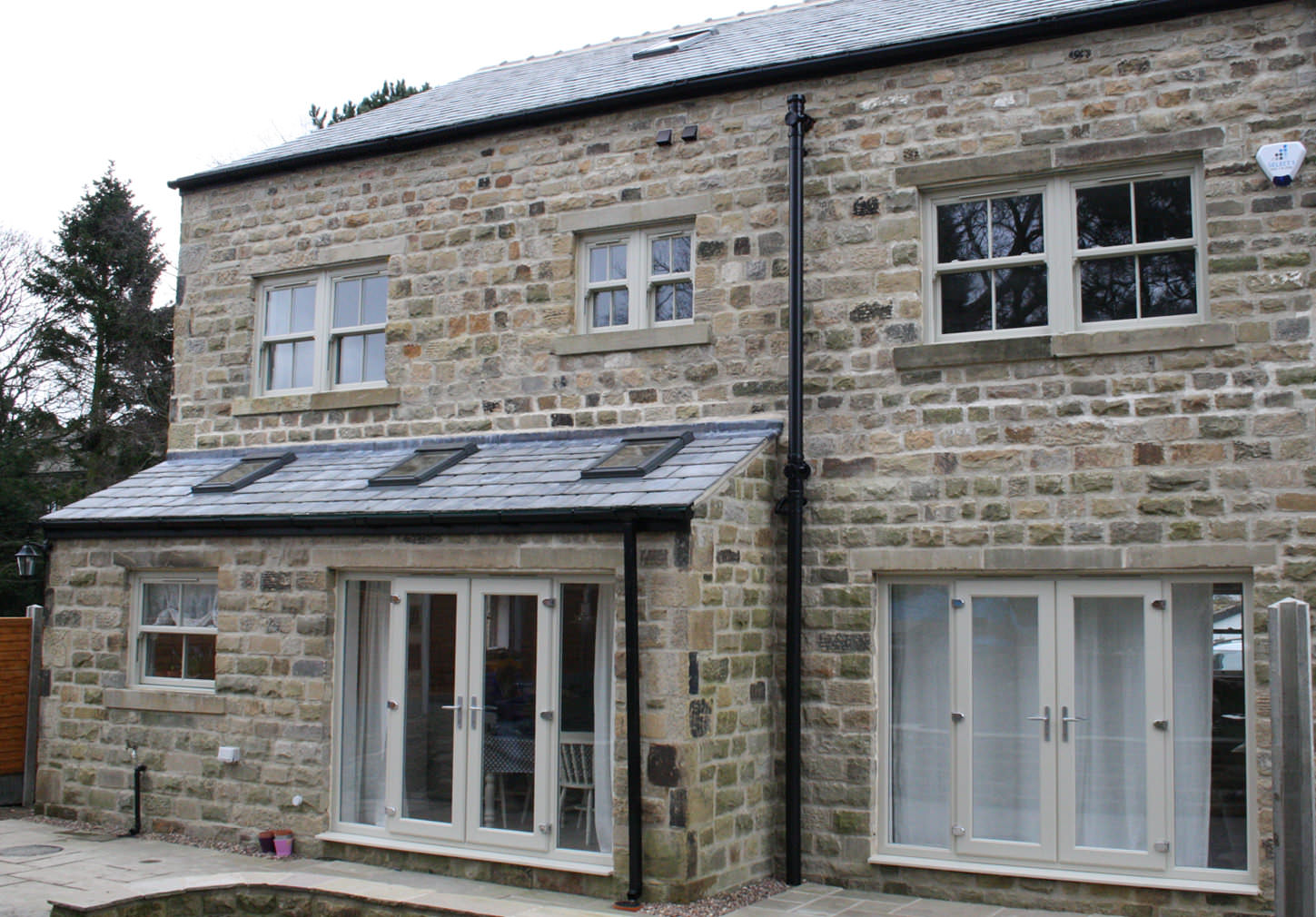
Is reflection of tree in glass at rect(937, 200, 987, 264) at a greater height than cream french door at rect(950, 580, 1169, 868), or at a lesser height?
greater

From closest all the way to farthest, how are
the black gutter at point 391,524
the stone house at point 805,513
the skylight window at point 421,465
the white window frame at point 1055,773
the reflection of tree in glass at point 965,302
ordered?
the white window frame at point 1055,773 < the stone house at point 805,513 < the black gutter at point 391,524 < the reflection of tree in glass at point 965,302 < the skylight window at point 421,465

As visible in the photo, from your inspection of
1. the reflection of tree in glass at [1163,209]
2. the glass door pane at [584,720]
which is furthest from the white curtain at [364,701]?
the reflection of tree in glass at [1163,209]

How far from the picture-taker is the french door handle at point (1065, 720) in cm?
771

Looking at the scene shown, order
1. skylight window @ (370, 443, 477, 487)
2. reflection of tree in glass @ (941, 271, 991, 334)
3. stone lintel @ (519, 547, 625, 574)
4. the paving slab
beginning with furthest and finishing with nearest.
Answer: skylight window @ (370, 443, 477, 487) → reflection of tree in glass @ (941, 271, 991, 334) → stone lintel @ (519, 547, 625, 574) → the paving slab

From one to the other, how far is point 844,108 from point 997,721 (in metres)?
4.42

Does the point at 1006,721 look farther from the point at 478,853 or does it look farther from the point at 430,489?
the point at 430,489

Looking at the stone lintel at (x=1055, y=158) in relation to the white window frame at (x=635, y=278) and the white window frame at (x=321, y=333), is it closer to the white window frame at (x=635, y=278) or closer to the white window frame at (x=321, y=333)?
the white window frame at (x=635, y=278)

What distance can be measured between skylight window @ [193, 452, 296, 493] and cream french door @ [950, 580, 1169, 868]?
5913 mm

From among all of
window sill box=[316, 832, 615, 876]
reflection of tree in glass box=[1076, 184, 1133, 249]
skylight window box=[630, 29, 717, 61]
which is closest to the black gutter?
window sill box=[316, 832, 615, 876]

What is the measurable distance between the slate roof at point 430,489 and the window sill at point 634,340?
0.64 m

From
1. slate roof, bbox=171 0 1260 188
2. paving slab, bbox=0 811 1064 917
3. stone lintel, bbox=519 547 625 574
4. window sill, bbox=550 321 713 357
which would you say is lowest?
paving slab, bbox=0 811 1064 917

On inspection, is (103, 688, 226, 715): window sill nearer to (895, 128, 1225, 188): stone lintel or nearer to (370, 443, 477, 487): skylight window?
(370, 443, 477, 487): skylight window

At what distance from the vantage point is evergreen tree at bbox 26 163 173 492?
2830 centimetres

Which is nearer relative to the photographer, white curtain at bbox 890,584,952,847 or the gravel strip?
the gravel strip
